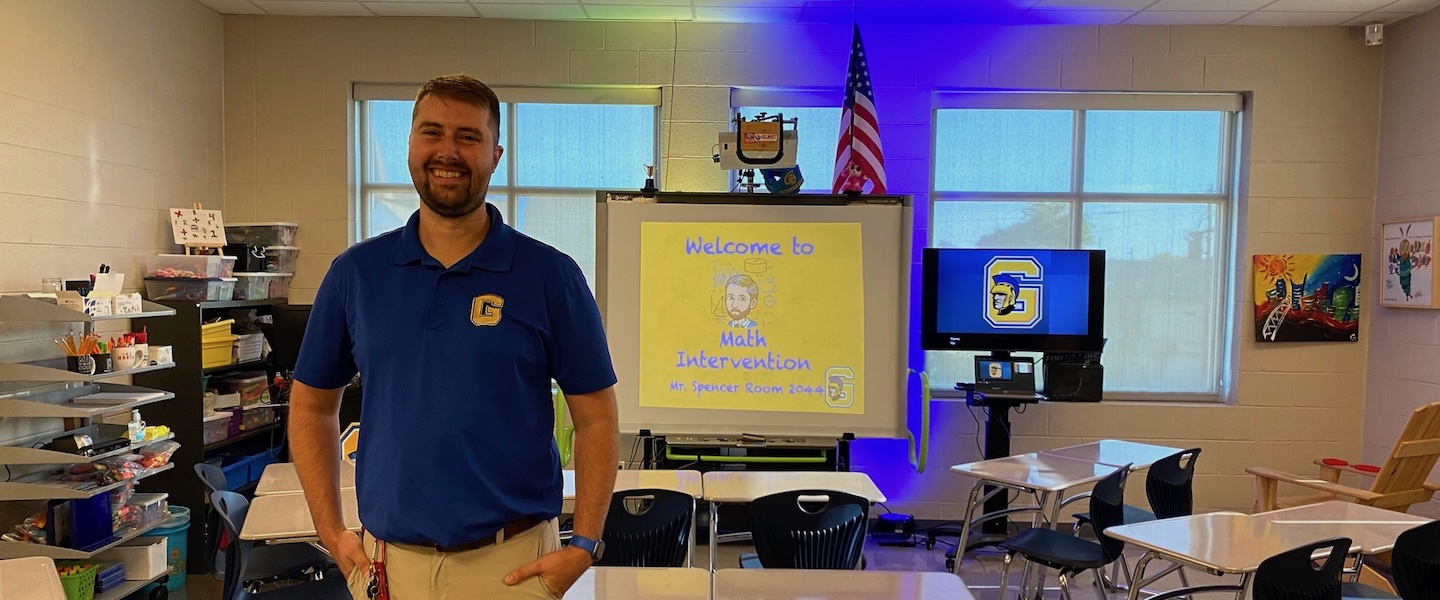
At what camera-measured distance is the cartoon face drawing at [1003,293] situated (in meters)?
4.59

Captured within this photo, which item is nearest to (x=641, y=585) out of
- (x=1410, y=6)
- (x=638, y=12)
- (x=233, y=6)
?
(x=638, y=12)

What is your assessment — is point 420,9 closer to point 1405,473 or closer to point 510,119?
point 510,119

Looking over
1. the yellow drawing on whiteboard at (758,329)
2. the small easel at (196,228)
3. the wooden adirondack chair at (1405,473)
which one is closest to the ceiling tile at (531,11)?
the yellow drawing on whiteboard at (758,329)

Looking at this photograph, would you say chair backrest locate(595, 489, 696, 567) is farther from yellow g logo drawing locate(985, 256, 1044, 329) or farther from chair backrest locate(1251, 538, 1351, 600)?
yellow g logo drawing locate(985, 256, 1044, 329)

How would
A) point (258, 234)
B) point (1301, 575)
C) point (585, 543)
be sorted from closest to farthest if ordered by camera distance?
point (585, 543), point (1301, 575), point (258, 234)

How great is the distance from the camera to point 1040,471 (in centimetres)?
346

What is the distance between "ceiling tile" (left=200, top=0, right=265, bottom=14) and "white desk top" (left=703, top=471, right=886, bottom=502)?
3809mm

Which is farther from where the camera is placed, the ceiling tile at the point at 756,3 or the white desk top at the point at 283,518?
the ceiling tile at the point at 756,3

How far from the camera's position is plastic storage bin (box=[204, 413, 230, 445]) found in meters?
4.02

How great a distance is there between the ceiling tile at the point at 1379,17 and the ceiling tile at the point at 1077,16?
1.32 metres

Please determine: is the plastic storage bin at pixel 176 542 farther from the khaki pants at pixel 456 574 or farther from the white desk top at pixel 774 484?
the khaki pants at pixel 456 574

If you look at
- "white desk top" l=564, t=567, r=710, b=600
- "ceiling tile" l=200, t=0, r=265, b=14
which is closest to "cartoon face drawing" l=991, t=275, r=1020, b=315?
"white desk top" l=564, t=567, r=710, b=600

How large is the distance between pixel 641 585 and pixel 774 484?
4.06 ft

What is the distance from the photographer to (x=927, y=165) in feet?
16.1
